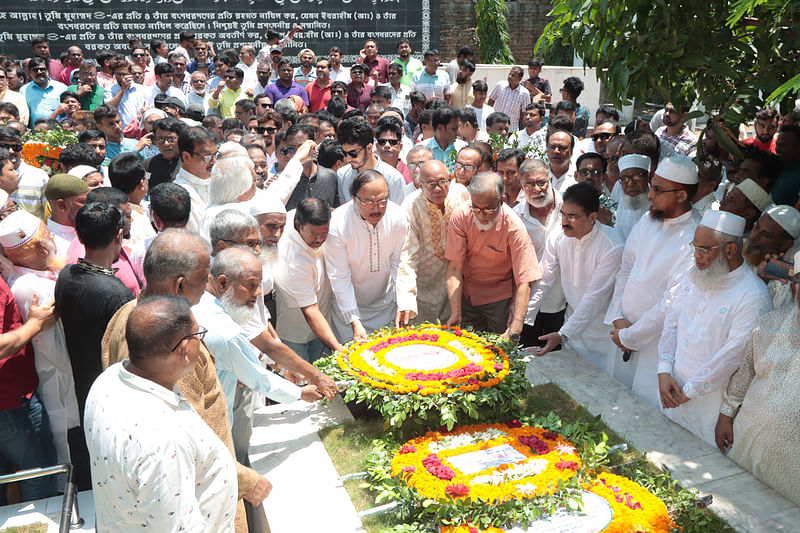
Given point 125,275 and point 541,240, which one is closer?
point 125,275

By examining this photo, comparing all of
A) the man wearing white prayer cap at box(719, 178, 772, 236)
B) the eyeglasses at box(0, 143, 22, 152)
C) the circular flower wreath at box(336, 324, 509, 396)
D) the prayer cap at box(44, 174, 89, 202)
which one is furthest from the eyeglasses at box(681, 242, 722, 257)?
the eyeglasses at box(0, 143, 22, 152)

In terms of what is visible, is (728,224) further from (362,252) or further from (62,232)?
(62,232)

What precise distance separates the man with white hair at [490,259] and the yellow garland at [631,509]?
1.50 metres

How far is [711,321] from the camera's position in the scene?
364 centimetres

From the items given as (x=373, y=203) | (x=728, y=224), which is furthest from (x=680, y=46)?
A: (x=373, y=203)

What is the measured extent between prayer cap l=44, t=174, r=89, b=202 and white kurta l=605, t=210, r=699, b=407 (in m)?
3.69

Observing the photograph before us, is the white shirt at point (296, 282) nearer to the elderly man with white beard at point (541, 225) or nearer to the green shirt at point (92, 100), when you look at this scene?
the elderly man with white beard at point (541, 225)

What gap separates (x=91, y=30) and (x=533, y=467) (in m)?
14.2

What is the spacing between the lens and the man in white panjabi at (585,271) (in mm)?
4574

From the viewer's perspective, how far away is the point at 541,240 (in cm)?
527

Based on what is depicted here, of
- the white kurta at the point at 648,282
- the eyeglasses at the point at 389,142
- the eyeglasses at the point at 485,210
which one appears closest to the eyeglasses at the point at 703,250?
the white kurta at the point at 648,282

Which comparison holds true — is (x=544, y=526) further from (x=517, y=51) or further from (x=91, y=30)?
(x=517, y=51)

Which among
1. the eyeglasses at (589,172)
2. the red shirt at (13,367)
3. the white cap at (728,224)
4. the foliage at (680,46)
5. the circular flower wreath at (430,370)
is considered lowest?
the circular flower wreath at (430,370)

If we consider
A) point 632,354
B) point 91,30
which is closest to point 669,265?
point 632,354
